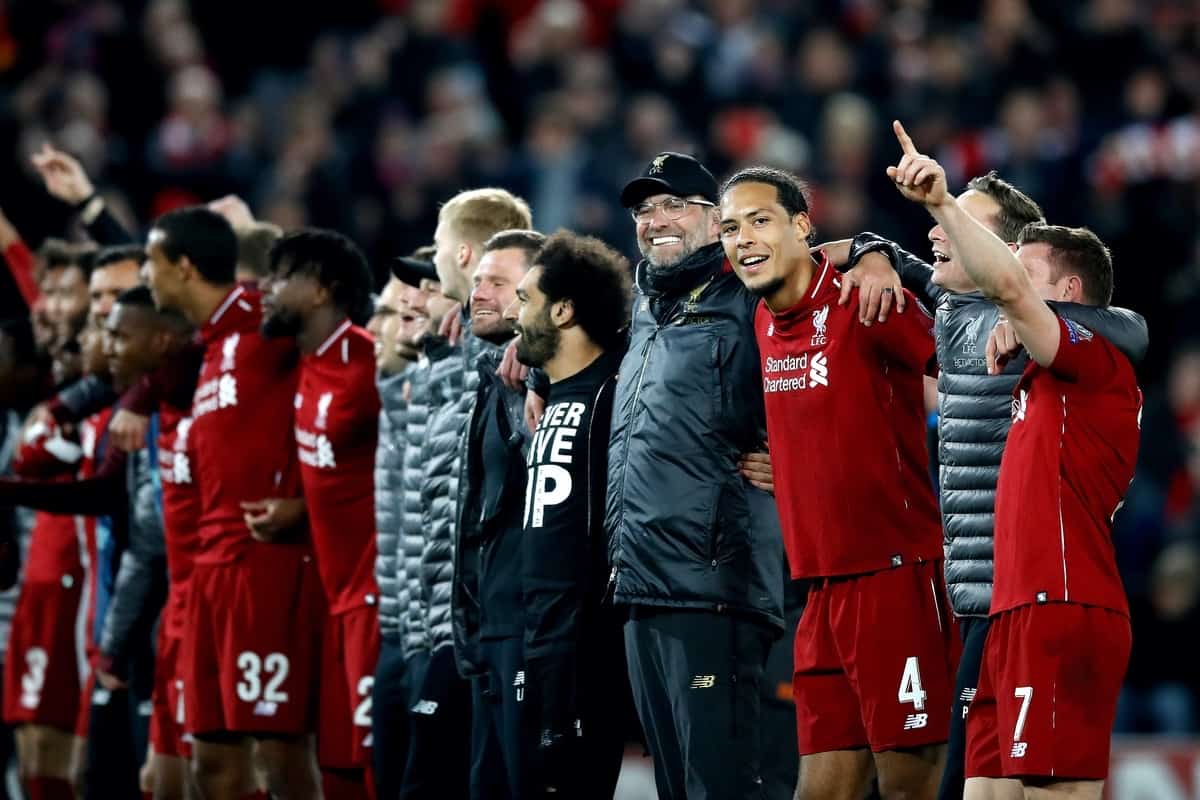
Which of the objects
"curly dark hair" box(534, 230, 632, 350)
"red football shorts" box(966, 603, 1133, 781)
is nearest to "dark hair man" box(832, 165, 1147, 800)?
"red football shorts" box(966, 603, 1133, 781)

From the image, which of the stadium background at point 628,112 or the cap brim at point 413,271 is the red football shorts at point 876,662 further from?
the stadium background at point 628,112

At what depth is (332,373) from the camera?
8.41 metres

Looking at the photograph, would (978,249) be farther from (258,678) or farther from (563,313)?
(258,678)

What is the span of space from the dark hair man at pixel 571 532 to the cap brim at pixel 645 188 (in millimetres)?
320

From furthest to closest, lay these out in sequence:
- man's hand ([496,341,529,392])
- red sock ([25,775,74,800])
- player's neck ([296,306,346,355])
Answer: red sock ([25,775,74,800])
player's neck ([296,306,346,355])
man's hand ([496,341,529,392])

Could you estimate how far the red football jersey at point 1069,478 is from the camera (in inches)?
223

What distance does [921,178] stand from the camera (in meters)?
5.33

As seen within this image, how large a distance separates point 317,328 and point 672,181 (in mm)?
2242

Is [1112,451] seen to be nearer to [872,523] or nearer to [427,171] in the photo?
[872,523]

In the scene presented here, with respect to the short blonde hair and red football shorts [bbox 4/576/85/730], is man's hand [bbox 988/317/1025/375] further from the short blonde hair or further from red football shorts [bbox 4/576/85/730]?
red football shorts [bbox 4/576/85/730]

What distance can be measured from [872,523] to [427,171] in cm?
920

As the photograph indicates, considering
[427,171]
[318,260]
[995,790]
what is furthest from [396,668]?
[427,171]

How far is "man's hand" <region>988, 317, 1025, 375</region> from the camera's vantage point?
5891mm

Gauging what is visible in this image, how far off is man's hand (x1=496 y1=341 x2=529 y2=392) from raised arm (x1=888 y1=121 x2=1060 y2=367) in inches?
82.7
